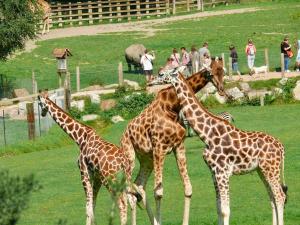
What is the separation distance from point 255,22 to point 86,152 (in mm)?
63659

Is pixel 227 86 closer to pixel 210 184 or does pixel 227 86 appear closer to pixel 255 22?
pixel 210 184

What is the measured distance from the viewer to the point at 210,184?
1329 inches

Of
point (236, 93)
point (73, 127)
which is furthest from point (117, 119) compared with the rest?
point (73, 127)

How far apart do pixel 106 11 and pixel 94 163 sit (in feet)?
231

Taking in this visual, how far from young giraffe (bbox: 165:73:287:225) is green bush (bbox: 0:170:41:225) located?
867 centimetres

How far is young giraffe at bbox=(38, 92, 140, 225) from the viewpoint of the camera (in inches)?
899

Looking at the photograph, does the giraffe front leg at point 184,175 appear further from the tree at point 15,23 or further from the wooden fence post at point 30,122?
the tree at point 15,23

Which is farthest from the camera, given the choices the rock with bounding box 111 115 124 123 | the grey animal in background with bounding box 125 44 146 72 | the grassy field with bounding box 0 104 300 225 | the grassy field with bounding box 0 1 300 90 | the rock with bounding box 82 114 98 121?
the grassy field with bounding box 0 1 300 90

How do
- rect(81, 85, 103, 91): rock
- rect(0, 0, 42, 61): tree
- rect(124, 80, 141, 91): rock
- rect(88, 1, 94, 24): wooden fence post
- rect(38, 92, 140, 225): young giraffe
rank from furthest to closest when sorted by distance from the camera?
rect(88, 1, 94, 24): wooden fence post
rect(0, 0, 42, 61): tree
rect(81, 85, 103, 91): rock
rect(124, 80, 141, 91): rock
rect(38, 92, 140, 225): young giraffe

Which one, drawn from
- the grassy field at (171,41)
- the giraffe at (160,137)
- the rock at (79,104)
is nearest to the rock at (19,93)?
the grassy field at (171,41)

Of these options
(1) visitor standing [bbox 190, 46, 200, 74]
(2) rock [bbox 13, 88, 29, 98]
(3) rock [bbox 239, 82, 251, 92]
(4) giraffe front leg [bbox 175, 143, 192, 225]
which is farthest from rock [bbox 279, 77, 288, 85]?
(4) giraffe front leg [bbox 175, 143, 192, 225]

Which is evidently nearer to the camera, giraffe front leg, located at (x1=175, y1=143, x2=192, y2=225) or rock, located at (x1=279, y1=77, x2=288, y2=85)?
giraffe front leg, located at (x1=175, y1=143, x2=192, y2=225)

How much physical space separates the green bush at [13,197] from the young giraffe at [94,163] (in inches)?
336

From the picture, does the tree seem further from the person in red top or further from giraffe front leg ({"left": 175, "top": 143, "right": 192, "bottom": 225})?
giraffe front leg ({"left": 175, "top": 143, "right": 192, "bottom": 225})
